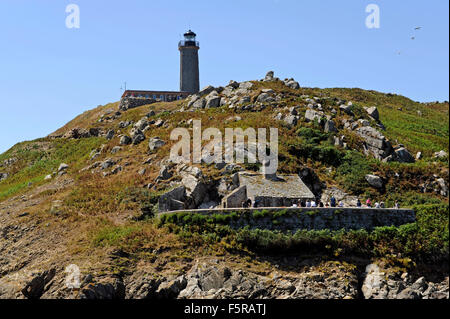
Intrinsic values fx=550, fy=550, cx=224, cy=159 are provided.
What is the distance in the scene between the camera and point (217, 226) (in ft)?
101

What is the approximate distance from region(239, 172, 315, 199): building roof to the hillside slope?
5.94 feet

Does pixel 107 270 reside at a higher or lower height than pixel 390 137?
lower

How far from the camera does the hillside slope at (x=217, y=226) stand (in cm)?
2797

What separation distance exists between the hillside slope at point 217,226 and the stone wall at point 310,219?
704 mm

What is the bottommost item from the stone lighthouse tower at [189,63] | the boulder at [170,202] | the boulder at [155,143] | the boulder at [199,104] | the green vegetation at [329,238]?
the green vegetation at [329,238]

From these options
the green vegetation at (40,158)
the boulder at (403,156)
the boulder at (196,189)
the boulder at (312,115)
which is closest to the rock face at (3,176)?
the green vegetation at (40,158)

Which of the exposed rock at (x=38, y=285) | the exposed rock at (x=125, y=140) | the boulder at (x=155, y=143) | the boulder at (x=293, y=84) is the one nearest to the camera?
the exposed rock at (x=38, y=285)

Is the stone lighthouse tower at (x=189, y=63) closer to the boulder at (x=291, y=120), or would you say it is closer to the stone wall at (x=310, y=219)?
the boulder at (x=291, y=120)

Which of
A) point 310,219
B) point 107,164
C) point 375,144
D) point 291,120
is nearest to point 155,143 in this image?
point 107,164

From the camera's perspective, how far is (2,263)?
32.2 m

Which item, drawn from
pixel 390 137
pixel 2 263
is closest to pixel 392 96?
pixel 390 137

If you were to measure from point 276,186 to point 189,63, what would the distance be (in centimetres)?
5529

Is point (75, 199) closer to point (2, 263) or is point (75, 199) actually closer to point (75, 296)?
point (2, 263)
